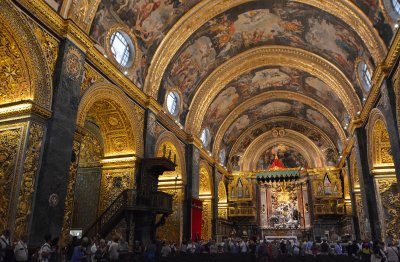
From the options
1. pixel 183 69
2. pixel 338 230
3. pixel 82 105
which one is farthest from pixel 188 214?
pixel 338 230

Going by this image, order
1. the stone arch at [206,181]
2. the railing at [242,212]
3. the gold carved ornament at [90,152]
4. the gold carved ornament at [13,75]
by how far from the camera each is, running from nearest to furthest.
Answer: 1. the gold carved ornament at [13,75]
2. the gold carved ornament at [90,152]
3. the stone arch at [206,181]
4. the railing at [242,212]

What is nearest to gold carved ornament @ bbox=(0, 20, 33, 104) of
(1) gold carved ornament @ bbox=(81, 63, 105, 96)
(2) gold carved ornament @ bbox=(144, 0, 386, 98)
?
(1) gold carved ornament @ bbox=(81, 63, 105, 96)

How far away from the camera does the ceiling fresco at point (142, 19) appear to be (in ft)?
40.1

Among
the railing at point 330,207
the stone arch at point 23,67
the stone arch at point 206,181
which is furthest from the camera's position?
the railing at point 330,207

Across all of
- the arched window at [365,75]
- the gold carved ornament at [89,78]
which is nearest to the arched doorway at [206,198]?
the arched window at [365,75]

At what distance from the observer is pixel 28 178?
839 centimetres

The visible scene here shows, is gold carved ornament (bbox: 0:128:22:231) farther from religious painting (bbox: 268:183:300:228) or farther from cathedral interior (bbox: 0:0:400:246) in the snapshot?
religious painting (bbox: 268:183:300:228)

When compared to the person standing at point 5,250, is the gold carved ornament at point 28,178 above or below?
above

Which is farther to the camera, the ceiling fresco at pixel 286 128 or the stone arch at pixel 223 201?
the ceiling fresco at pixel 286 128

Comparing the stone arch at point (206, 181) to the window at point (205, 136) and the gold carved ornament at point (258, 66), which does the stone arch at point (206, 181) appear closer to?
the window at point (205, 136)

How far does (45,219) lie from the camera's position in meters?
8.51

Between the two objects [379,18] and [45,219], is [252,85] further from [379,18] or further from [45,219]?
[45,219]

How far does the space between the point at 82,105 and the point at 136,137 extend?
345 cm

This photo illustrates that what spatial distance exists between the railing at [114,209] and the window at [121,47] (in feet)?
17.6
